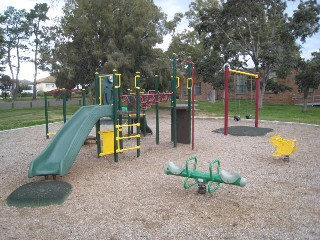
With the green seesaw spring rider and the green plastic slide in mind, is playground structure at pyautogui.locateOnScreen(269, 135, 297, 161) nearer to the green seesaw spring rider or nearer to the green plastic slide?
the green seesaw spring rider

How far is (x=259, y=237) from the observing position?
3240 mm

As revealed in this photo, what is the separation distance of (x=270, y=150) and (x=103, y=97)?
4.13m

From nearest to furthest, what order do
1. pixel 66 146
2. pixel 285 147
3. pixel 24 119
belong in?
pixel 66 146 < pixel 285 147 < pixel 24 119

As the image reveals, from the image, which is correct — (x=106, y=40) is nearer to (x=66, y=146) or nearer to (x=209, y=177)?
(x=66, y=146)

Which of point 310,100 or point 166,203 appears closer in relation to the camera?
point 166,203

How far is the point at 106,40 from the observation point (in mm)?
21219

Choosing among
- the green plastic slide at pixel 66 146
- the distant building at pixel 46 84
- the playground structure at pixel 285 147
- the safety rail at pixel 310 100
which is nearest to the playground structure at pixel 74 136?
→ the green plastic slide at pixel 66 146

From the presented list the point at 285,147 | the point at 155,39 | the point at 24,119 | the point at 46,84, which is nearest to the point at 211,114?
the point at 155,39

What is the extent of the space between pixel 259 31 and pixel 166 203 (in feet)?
69.0

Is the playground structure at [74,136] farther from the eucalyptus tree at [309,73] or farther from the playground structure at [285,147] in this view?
the eucalyptus tree at [309,73]

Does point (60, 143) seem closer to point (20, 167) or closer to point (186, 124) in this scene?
point (20, 167)

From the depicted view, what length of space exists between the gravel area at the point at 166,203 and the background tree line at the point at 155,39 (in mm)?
13468

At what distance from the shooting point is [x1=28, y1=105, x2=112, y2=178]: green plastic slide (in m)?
5.14

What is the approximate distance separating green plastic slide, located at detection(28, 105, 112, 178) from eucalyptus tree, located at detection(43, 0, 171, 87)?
13.6m
